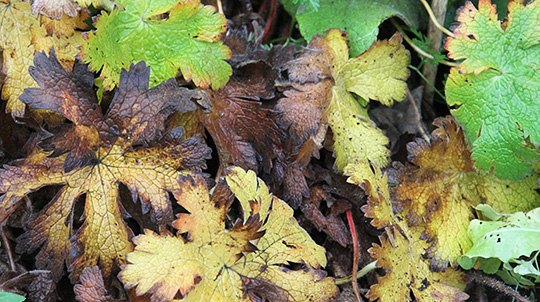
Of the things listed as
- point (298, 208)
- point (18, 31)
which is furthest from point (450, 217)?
point (18, 31)

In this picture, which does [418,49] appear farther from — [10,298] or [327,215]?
[10,298]

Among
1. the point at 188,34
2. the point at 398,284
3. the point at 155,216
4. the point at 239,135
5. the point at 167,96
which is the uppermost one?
the point at 188,34

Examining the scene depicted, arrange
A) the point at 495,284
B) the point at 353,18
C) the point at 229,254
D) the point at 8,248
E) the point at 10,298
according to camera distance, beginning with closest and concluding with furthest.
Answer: the point at 10,298, the point at 229,254, the point at 8,248, the point at 495,284, the point at 353,18

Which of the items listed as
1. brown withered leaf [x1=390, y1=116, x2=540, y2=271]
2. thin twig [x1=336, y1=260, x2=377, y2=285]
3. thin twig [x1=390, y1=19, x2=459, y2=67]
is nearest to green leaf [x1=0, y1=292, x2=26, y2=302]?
thin twig [x1=336, y1=260, x2=377, y2=285]

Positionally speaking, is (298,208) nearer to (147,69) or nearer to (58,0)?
(147,69)

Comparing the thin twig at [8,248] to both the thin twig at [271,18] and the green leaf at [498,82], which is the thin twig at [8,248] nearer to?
the thin twig at [271,18]

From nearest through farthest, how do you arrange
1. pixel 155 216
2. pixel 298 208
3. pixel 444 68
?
pixel 155 216
pixel 298 208
pixel 444 68

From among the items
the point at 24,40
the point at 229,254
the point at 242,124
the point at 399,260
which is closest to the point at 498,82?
the point at 399,260
